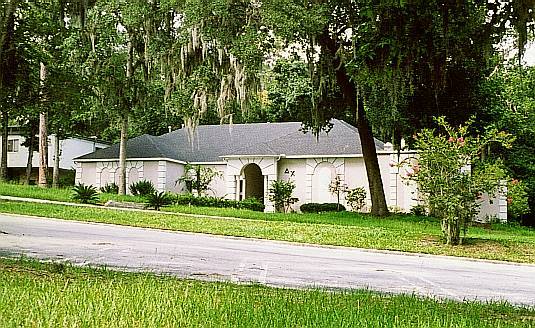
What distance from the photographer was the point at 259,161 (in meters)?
29.0

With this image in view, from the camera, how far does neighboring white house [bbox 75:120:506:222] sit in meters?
27.6

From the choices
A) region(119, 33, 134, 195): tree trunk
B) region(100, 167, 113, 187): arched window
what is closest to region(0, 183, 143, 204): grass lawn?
region(119, 33, 134, 195): tree trunk

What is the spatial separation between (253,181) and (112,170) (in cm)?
744

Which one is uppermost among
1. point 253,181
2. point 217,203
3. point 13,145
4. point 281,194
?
point 13,145

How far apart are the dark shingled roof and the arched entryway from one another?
1.23 meters

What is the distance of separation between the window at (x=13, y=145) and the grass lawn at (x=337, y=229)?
2332 centimetres

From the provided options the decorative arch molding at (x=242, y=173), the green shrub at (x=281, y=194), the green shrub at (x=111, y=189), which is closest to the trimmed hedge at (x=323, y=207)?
the green shrub at (x=281, y=194)

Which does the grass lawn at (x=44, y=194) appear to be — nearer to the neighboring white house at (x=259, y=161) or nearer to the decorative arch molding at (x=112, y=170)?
the neighboring white house at (x=259, y=161)

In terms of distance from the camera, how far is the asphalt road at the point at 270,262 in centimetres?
853

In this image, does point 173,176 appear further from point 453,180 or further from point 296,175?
point 453,180

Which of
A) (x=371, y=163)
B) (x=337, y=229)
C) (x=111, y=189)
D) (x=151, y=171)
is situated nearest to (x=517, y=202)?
(x=371, y=163)

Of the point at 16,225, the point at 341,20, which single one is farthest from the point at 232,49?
the point at 16,225

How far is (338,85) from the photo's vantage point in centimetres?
2292

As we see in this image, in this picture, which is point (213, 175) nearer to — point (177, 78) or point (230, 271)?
point (177, 78)
